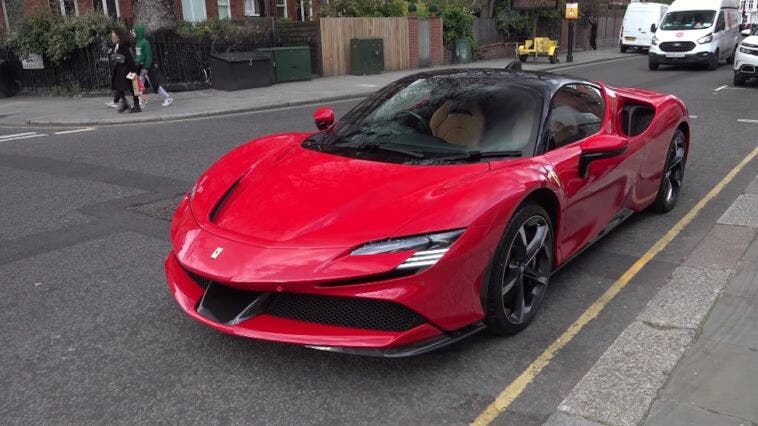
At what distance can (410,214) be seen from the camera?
2.94m

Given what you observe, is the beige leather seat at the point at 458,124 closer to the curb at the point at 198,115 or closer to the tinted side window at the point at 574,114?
the tinted side window at the point at 574,114

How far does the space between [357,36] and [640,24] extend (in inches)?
728

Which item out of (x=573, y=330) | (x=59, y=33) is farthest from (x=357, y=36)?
(x=573, y=330)

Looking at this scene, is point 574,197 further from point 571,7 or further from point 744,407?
point 571,7

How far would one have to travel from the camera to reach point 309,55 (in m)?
19.5

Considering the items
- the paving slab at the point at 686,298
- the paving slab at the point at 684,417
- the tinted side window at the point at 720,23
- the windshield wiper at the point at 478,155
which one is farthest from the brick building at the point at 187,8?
the paving slab at the point at 684,417

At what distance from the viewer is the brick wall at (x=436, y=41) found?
82.0 ft

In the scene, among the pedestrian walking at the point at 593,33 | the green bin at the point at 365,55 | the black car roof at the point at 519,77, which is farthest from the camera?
the pedestrian walking at the point at 593,33

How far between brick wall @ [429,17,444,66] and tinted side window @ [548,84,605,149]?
69.4ft

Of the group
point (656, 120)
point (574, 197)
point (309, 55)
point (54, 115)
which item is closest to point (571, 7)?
point (309, 55)

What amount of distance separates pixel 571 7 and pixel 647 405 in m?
26.5

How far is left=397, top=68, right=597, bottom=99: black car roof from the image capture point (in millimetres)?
4074

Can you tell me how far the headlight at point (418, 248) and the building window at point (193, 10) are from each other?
23.4 meters

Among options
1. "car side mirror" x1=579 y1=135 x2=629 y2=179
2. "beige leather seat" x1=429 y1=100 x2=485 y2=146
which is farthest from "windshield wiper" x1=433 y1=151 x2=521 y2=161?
"car side mirror" x1=579 y1=135 x2=629 y2=179
